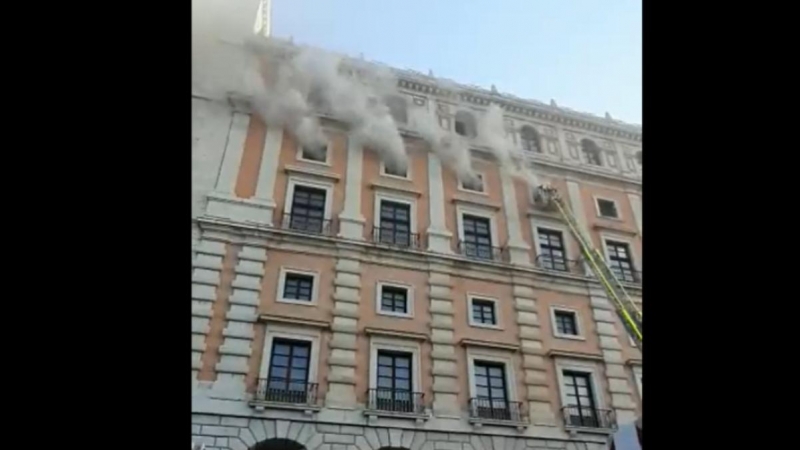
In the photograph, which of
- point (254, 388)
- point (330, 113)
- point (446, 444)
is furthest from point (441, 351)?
point (330, 113)

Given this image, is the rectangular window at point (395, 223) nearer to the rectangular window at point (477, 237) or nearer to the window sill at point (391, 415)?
the rectangular window at point (477, 237)

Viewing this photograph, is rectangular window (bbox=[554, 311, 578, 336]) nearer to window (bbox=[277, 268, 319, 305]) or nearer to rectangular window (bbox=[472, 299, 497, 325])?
rectangular window (bbox=[472, 299, 497, 325])

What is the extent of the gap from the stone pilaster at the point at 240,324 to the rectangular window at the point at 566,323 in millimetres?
6698

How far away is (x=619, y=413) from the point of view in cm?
1173

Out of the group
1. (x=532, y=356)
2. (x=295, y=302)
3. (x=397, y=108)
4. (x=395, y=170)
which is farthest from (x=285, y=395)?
(x=397, y=108)

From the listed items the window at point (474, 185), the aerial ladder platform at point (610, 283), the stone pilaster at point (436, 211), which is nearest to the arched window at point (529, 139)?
the aerial ladder platform at point (610, 283)

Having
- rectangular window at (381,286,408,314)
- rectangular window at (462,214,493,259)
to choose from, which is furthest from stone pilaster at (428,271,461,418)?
rectangular window at (462,214,493,259)

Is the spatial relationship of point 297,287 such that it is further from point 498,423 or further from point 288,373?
point 498,423

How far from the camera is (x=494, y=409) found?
11023 millimetres

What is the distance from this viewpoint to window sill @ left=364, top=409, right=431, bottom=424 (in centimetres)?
1017
